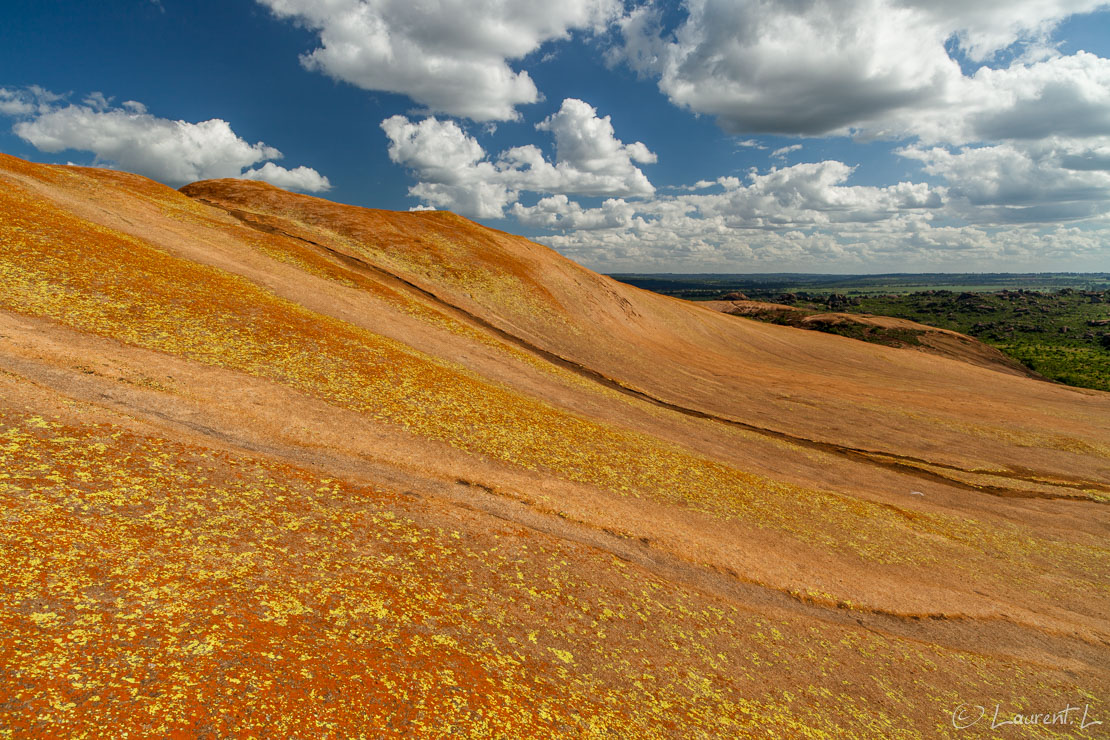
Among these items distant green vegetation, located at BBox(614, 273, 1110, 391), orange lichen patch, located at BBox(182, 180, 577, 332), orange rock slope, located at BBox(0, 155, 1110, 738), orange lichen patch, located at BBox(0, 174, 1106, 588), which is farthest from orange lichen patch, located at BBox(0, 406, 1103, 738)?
distant green vegetation, located at BBox(614, 273, 1110, 391)

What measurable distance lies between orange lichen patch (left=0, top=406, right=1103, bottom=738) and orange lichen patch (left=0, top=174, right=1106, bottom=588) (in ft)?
23.8

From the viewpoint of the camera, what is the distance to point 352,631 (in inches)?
399

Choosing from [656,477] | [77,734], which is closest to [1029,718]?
[656,477]

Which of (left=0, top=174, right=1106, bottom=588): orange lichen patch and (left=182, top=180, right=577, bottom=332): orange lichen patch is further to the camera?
(left=182, top=180, right=577, bottom=332): orange lichen patch

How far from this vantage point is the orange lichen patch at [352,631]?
304 inches

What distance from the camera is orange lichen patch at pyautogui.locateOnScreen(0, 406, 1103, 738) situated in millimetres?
7715

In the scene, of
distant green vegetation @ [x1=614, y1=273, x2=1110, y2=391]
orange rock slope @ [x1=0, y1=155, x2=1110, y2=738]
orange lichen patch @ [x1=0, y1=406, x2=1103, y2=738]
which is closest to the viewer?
orange lichen patch @ [x1=0, y1=406, x2=1103, y2=738]

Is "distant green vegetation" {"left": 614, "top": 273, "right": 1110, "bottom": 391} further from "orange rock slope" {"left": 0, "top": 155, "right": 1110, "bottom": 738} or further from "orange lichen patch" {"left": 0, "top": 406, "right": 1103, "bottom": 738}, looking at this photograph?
"orange lichen patch" {"left": 0, "top": 406, "right": 1103, "bottom": 738}

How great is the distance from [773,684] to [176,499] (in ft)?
54.5

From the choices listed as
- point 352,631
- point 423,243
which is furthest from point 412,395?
point 423,243

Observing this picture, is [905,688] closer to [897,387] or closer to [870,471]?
[870,471]

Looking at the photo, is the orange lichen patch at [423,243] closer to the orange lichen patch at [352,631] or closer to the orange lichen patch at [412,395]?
the orange lichen patch at [412,395]

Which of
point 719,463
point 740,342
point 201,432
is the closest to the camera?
point 201,432

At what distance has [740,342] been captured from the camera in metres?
77.2
